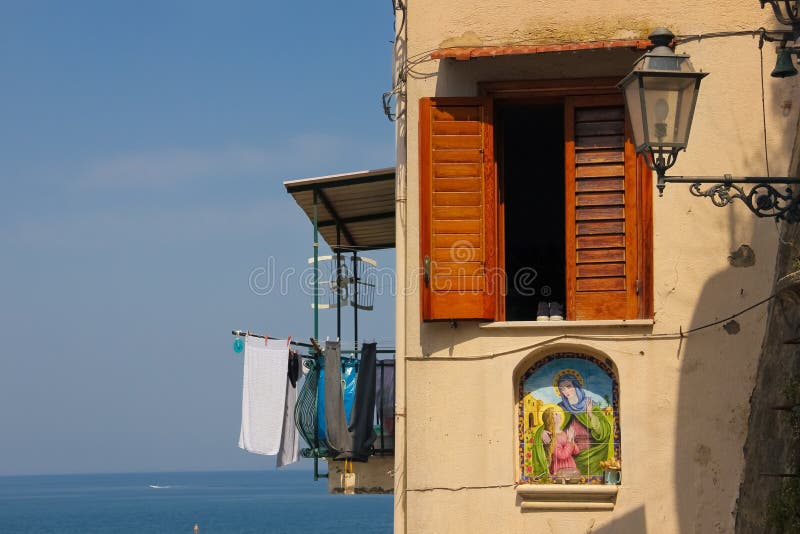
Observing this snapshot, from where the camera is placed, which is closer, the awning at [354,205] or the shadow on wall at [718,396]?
the shadow on wall at [718,396]

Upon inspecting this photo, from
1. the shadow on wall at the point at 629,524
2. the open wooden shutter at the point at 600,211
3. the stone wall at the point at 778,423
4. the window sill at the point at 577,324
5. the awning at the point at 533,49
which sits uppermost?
the awning at the point at 533,49

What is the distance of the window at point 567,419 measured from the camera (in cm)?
1149

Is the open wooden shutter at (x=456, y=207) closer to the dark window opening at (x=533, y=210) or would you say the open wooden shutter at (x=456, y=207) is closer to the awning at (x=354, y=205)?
the awning at (x=354, y=205)

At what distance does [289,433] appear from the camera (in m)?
14.4

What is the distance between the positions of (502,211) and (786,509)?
3.56 metres

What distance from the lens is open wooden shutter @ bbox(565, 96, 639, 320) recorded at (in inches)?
464

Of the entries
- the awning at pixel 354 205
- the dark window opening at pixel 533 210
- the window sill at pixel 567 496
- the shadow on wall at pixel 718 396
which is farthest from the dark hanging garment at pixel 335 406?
the shadow on wall at pixel 718 396

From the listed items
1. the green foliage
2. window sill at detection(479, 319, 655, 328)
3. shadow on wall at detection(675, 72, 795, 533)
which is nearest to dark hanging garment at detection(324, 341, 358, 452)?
window sill at detection(479, 319, 655, 328)

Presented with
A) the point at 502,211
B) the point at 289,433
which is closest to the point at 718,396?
the point at 502,211

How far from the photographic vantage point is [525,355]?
37.7ft

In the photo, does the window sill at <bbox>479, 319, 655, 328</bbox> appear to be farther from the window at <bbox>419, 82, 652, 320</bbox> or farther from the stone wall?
the stone wall

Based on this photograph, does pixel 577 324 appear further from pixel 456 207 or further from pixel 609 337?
pixel 456 207

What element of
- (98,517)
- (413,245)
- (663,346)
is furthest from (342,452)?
(98,517)

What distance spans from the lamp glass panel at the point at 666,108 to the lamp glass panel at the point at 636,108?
0.05 m
